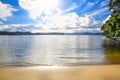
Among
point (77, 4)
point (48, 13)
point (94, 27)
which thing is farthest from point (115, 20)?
point (48, 13)

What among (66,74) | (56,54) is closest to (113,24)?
(56,54)

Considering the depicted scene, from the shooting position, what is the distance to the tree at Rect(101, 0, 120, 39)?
8.36 metres

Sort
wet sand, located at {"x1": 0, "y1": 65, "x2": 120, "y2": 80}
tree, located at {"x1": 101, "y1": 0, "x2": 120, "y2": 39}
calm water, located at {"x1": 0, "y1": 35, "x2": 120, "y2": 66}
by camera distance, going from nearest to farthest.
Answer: wet sand, located at {"x1": 0, "y1": 65, "x2": 120, "y2": 80} < calm water, located at {"x1": 0, "y1": 35, "x2": 120, "y2": 66} < tree, located at {"x1": 101, "y1": 0, "x2": 120, "y2": 39}

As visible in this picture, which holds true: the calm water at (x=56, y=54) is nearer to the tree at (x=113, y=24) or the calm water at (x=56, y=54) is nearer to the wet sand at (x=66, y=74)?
the tree at (x=113, y=24)

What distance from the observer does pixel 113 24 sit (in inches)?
329

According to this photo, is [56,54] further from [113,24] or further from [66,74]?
[66,74]

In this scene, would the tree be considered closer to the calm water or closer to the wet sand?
the calm water

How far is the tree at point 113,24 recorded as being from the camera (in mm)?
8359

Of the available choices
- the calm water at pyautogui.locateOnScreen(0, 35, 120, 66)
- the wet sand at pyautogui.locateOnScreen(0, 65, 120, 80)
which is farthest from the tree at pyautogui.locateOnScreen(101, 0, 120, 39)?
the wet sand at pyautogui.locateOnScreen(0, 65, 120, 80)

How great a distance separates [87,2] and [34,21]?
1.99 meters

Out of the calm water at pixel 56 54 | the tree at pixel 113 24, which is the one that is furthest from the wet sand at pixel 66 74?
the tree at pixel 113 24

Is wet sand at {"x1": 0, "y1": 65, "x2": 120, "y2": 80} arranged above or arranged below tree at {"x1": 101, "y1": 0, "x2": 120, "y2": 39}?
below

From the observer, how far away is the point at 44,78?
4.16m

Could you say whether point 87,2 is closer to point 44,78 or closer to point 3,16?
point 3,16
